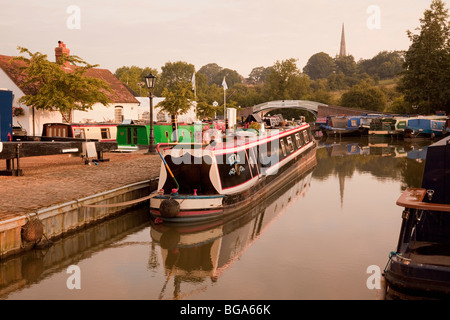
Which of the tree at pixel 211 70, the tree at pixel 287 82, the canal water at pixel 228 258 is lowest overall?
the canal water at pixel 228 258

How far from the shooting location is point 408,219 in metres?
7.31

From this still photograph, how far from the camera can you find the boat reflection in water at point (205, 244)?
28.1 feet

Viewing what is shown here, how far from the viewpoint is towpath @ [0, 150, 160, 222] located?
10000 millimetres

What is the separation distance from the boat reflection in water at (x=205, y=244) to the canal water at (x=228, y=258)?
21mm

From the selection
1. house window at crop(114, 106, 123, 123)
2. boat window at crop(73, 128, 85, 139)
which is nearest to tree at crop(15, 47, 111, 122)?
boat window at crop(73, 128, 85, 139)

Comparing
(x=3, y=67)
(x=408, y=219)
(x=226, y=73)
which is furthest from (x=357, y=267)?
(x=226, y=73)

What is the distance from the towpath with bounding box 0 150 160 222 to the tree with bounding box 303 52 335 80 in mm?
130183

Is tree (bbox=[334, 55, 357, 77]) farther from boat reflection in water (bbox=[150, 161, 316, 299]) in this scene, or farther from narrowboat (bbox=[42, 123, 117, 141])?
boat reflection in water (bbox=[150, 161, 316, 299])

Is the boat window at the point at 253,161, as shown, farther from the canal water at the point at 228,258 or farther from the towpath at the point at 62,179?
the towpath at the point at 62,179

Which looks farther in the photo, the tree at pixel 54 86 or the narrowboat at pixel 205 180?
the tree at pixel 54 86

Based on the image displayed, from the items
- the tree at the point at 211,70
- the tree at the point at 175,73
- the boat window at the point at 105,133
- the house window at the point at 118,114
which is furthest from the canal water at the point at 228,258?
the tree at the point at 211,70

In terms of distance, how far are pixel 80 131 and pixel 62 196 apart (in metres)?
10.8

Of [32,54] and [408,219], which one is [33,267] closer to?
[408,219]

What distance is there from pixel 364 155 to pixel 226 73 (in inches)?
5006
